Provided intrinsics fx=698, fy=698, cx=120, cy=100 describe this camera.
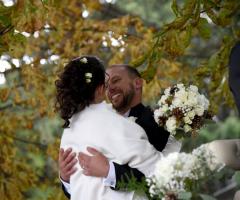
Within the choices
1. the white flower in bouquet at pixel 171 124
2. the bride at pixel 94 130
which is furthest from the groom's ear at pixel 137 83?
the white flower in bouquet at pixel 171 124

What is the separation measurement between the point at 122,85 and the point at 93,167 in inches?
31.2

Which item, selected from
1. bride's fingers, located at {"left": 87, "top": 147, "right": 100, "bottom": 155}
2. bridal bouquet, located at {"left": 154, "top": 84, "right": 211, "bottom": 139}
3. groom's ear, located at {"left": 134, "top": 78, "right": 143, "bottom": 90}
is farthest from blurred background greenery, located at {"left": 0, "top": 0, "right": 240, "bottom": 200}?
bride's fingers, located at {"left": 87, "top": 147, "right": 100, "bottom": 155}

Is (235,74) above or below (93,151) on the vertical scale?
above

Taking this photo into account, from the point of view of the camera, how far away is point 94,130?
402cm

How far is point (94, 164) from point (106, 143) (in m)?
0.15

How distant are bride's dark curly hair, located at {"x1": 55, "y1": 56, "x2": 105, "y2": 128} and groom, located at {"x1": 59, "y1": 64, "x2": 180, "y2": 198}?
24 centimetres

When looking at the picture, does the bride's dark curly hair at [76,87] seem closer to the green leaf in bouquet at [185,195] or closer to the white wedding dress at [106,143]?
the white wedding dress at [106,143]

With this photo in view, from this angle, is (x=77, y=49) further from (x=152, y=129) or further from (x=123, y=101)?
(x=152, y=129)

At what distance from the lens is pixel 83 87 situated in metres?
4.04

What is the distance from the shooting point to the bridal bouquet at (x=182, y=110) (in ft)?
13.1

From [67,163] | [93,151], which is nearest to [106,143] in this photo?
[93,151]

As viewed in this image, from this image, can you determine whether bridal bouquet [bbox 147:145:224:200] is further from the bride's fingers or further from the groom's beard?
the groom's beard

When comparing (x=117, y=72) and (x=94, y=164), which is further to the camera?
(x=117, y=72)

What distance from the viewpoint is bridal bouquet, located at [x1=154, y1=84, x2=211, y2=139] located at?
4.00 metres
